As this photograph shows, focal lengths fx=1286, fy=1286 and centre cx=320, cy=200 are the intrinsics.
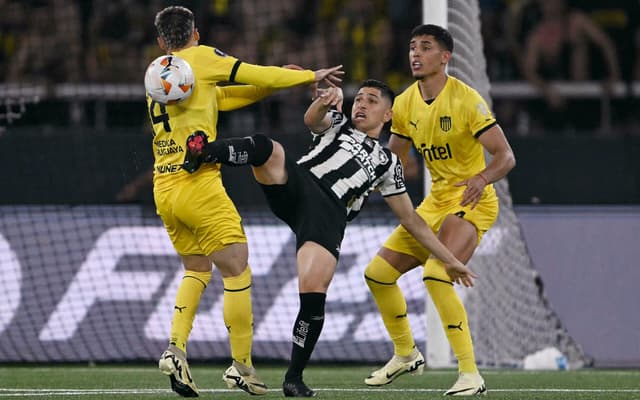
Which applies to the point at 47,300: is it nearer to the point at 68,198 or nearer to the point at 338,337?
the point at 68,198

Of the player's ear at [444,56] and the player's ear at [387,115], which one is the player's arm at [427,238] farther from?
the player's ear at [444,56]

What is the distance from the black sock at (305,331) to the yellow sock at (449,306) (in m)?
0.89

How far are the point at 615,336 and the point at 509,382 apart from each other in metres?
2.38

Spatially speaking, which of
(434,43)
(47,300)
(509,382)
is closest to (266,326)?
(47,300)

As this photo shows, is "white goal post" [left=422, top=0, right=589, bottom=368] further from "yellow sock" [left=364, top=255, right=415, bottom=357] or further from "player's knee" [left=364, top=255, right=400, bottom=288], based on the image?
"player's knee" [left=364, top=255, right=400, bottom=288]

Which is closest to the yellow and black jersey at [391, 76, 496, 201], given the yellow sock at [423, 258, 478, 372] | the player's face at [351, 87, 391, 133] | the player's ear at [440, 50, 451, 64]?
the player's ear at [440, 50, 451, 64]

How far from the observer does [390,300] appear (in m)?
7.86

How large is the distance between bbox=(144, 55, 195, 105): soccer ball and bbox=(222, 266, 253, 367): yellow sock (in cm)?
107

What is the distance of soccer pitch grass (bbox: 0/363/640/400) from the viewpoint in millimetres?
7230

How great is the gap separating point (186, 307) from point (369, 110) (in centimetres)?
162

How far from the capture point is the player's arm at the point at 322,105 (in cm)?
705

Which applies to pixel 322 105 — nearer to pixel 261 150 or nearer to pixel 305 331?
pixel 261 150

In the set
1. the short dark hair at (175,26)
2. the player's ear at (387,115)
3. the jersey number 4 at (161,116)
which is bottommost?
the player's ear at (387,115)

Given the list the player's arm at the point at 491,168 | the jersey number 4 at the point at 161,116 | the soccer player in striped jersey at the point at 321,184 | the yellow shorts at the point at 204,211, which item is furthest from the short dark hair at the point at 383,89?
the jersey number 4 at the point at 161,116
